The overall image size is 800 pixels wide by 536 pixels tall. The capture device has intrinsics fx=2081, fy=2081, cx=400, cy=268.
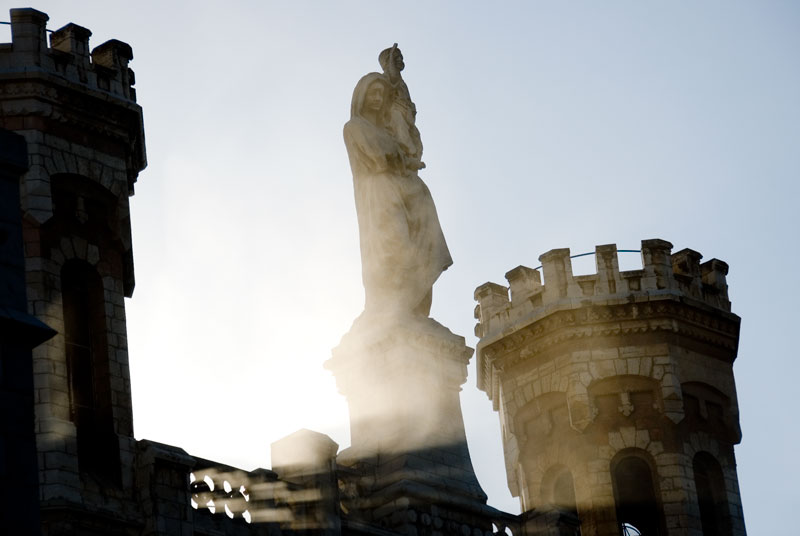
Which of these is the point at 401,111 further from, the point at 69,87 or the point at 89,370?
the point at 89,370

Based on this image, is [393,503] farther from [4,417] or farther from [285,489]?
[4,417]

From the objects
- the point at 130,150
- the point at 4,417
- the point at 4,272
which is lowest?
the point at 4,417

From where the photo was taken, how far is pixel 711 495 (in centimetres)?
3350

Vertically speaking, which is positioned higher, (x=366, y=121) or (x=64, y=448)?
(x=366, y=121)

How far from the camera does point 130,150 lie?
1096 inches

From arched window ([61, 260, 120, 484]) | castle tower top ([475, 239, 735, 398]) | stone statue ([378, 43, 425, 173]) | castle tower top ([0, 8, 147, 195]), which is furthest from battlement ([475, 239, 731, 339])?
arched window ([61, 260, 120, 484])

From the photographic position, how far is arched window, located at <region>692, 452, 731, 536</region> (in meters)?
33.2

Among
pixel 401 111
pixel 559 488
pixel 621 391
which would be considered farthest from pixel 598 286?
pixel 401 111

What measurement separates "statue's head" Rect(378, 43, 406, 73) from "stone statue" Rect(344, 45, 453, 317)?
0.07 feet

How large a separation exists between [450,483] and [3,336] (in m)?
10.1

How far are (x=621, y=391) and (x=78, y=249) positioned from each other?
10.9 meters

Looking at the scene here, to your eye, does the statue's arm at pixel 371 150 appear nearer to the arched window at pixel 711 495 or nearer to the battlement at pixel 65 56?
the battlement at pixel 65 56

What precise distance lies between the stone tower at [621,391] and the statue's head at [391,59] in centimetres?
592

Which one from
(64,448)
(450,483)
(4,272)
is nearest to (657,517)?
(450,483)
